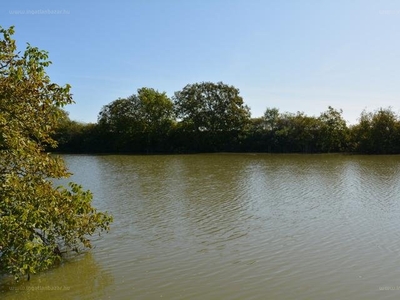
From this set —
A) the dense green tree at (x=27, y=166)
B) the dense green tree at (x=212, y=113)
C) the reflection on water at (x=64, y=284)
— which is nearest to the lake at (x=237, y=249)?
the reflection on water at (x=64, y=284)

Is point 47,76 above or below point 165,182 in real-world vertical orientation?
above

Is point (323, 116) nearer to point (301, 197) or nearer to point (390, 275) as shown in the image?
point (301, 197)

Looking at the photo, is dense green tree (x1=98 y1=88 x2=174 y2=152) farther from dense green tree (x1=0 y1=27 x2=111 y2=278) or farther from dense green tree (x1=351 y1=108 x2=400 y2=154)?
dense green tree (x1=0 y1=27 x2=111 y2=278)

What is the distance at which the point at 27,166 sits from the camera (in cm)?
992

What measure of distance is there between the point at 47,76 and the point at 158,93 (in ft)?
225

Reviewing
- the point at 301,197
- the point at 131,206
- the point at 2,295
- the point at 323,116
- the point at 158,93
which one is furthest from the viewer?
the point at 158,93

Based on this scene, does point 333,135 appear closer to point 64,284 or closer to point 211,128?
point 211,128

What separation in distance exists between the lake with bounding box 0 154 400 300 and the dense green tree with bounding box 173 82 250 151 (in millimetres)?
48307

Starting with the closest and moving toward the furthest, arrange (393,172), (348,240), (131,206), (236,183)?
(348,240) → (131,206) → (236,183) → (393,172)

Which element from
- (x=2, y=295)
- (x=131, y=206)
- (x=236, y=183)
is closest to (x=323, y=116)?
(x=236, y=183)

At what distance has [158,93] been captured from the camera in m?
77.7

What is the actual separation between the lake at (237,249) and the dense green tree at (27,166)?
3.13 feet

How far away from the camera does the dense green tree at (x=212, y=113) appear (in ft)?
237

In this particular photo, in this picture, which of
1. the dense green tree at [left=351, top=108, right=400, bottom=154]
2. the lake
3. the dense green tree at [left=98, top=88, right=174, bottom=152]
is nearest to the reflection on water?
the lake
